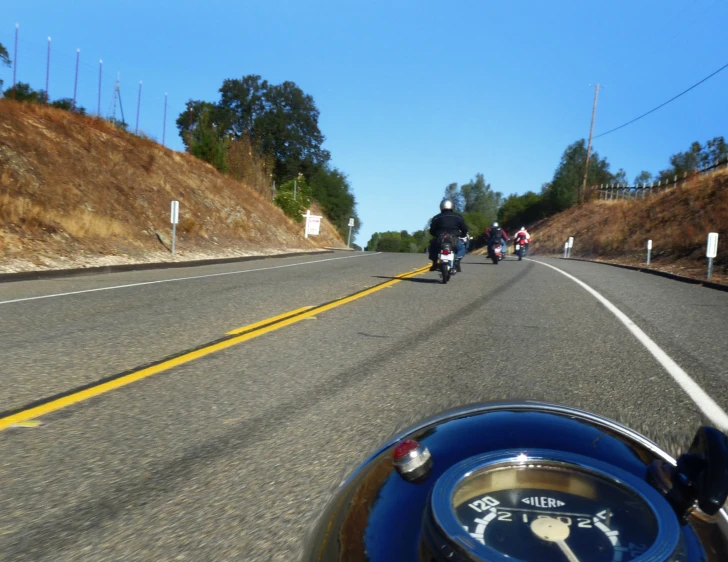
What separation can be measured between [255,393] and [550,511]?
4.26m

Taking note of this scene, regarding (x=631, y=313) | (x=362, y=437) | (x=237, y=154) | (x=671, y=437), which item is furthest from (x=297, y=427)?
(x=237, y=154)

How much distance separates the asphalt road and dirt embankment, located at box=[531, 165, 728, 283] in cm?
1235

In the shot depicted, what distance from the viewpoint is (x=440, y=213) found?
15336mm

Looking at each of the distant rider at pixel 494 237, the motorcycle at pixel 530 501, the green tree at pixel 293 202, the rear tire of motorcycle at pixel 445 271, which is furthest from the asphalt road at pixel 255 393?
the green tree at pixel 293 202

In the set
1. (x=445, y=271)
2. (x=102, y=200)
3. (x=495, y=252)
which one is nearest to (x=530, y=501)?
(x=445, y=271)

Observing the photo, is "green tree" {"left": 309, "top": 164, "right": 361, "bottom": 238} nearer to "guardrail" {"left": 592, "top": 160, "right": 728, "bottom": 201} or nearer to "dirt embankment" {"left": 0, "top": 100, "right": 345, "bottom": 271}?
"guardrail" {"left": 592, "top": 160, "right": 728, "bottom": 201}

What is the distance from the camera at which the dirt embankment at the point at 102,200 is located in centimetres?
2014

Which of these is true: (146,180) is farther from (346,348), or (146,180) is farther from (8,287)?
(346,348)

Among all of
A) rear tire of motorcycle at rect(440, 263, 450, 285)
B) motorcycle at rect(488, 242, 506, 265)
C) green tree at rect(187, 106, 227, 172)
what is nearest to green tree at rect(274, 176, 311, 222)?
green tree at rect(187, 106, 227, 172)

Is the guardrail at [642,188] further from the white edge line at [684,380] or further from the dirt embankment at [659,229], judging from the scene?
the white edge line at [684,380]

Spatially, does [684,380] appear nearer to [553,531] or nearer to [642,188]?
[553,531]

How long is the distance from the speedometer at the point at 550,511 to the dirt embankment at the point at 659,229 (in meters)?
19.0

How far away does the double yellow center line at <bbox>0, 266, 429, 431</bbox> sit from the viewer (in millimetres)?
4676

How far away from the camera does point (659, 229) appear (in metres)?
39.8
